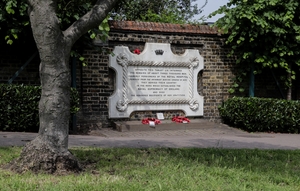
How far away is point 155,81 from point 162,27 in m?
1.63

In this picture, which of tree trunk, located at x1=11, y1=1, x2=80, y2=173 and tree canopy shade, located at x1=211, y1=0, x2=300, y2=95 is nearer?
tree trunk, located at x1=11, y1=1, x2=80, y2=173

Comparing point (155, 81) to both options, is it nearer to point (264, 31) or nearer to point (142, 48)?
point (142, 48)

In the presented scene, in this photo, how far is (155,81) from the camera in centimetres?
1233

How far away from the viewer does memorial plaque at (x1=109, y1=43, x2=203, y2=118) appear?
467 inches

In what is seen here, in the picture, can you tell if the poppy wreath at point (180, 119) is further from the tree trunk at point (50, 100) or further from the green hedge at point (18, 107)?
the tree trunk at point (50, 100)

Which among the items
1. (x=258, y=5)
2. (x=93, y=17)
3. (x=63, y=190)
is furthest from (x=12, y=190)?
(x=258, y=5)

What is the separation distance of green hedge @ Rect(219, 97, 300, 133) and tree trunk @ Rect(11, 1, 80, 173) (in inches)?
299

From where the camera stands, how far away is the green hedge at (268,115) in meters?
12.1

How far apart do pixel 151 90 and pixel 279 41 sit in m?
4.16

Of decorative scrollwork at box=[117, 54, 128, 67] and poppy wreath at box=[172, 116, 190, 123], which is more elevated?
decorative scrollwork at box=[117, 54, 128, 67]

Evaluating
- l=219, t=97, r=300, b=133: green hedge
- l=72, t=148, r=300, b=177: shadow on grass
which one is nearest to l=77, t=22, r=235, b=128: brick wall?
l=219, t=97, r=300, b=133: green hedge

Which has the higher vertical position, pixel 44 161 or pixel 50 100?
pixel 50 100

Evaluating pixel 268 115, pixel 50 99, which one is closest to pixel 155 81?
pixel 268 115

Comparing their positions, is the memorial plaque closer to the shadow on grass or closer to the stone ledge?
the stone ledge
